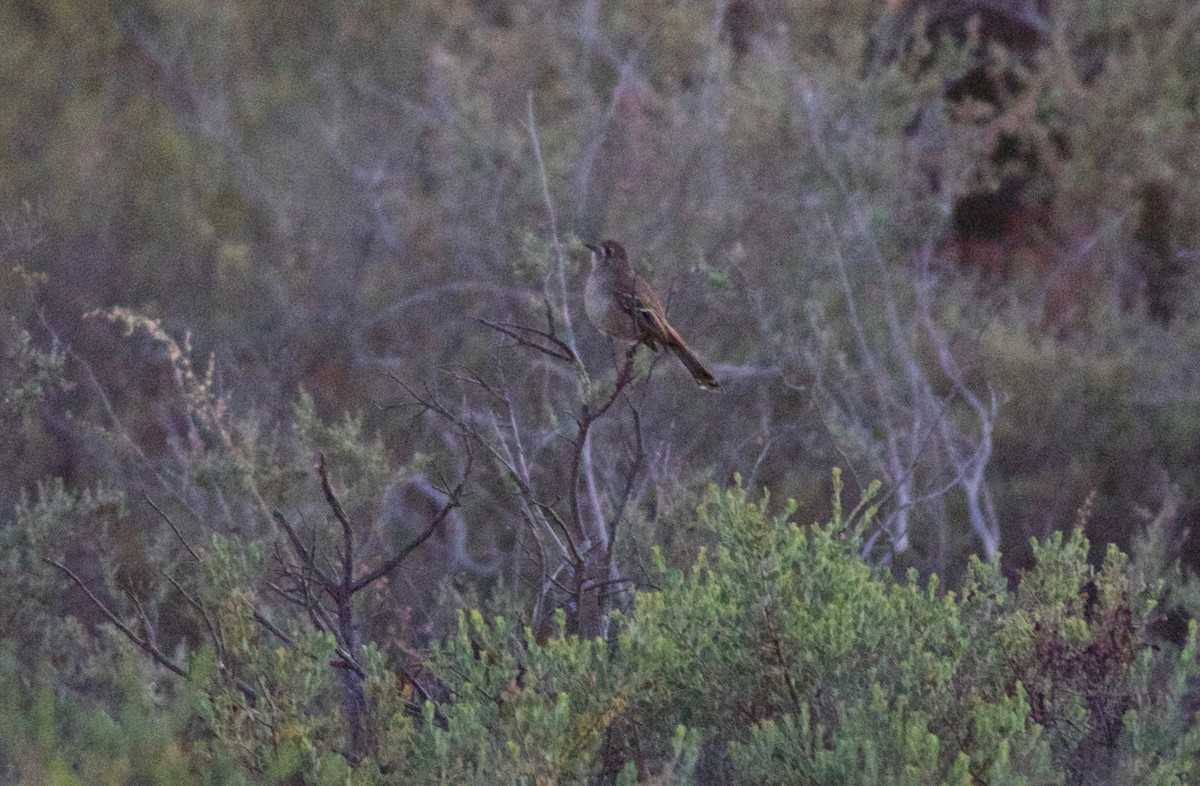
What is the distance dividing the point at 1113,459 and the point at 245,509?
5.18 meters

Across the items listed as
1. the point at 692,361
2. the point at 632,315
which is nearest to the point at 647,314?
the point at 632,315

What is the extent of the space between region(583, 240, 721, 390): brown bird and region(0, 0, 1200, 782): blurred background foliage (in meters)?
0.34

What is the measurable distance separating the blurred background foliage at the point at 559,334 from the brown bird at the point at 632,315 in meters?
0.34

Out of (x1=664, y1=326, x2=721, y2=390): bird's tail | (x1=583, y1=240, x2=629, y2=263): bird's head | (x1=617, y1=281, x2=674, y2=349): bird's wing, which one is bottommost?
(x1=664, y1=326, x2=721, y2=390): bird's tail

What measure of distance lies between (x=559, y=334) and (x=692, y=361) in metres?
2.25

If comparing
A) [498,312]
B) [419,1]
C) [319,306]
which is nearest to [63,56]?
[419,1]

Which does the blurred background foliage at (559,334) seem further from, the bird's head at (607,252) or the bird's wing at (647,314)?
the bird's wing at (647,314)

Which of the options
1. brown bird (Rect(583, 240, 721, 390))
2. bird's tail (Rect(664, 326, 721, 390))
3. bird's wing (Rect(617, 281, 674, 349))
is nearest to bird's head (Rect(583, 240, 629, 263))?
brown bird (Rect(583, 240, 721, 390))

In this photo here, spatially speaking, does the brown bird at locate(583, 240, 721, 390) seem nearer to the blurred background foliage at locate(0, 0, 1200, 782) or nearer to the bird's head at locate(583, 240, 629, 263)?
the bird's head at locate(583, 240, 629, 263)

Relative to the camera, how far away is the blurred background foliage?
3.52 m

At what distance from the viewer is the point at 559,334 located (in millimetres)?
6445

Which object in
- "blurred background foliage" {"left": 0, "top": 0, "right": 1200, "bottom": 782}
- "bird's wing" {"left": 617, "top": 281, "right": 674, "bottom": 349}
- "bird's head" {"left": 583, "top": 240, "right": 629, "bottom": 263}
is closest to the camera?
"blurred background foliage" {"left": 0, "top": 0, "right": 1200, "bottom": 782}

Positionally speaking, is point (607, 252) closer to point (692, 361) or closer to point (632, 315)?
point (632, 315)

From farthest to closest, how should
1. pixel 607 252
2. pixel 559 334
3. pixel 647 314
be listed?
pixel 559 334 < pixel 607 252 < pixel 647 314
